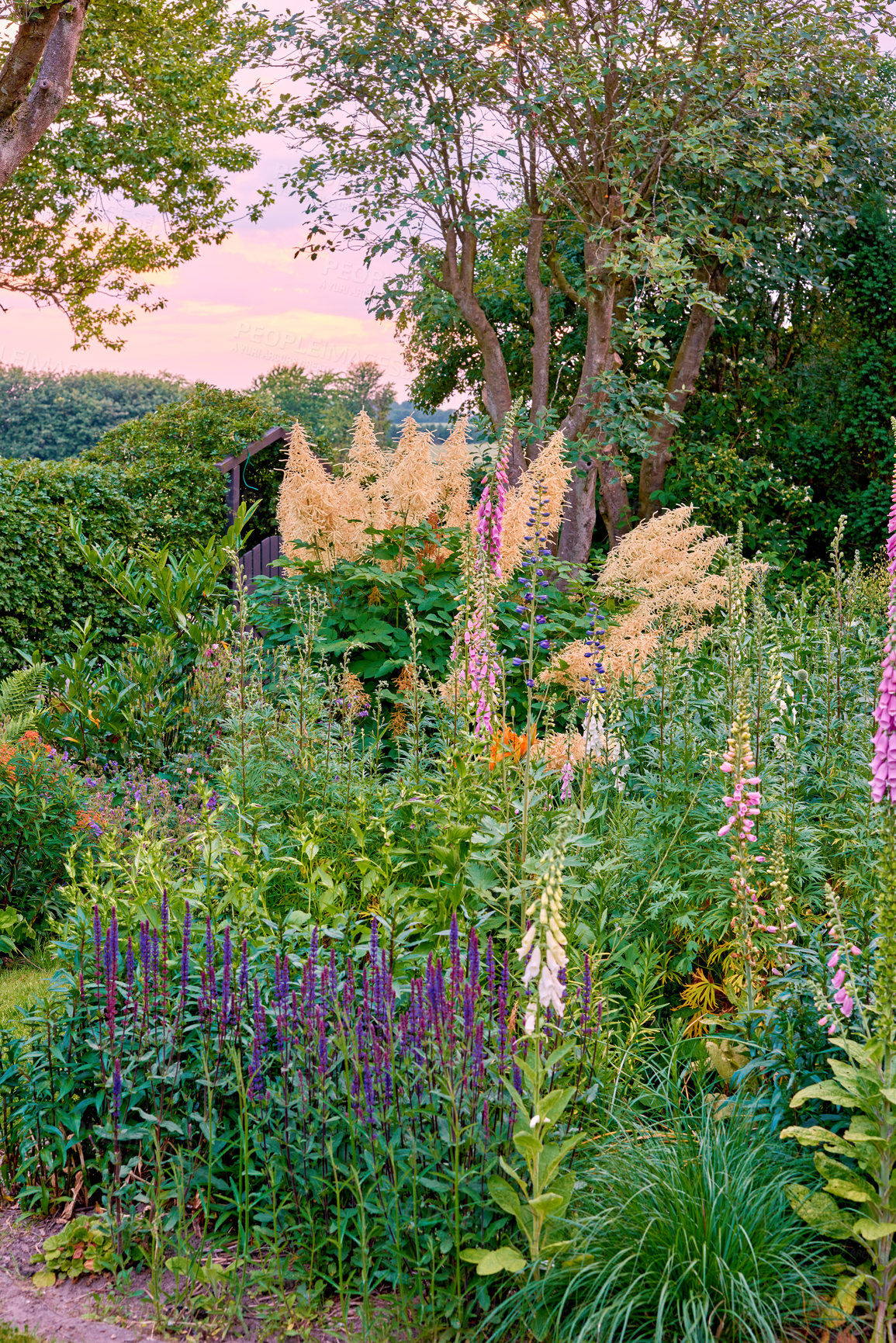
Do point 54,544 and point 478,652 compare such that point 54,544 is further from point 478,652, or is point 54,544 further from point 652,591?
point 478,652

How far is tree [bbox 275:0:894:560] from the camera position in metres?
10.0

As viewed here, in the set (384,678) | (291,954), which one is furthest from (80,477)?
(291,954)

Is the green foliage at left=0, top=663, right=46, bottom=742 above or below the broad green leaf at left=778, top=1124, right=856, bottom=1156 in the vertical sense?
above

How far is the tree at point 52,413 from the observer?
138 feet

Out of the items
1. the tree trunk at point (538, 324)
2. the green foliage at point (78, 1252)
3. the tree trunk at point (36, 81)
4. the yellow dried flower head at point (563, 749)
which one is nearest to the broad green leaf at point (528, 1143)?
the green foliage at point (78, 1252)

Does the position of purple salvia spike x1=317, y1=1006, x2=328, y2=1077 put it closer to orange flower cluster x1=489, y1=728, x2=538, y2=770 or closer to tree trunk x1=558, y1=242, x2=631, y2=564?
orange flower cluster x1=489, y1=728, x2=538, y2=770

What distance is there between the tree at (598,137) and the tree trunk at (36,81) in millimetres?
2427

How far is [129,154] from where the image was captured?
582 inches

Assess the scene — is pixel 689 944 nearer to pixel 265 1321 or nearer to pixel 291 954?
pixel 291 954

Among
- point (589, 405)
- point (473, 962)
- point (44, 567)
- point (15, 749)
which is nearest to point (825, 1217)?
point (473, 962)

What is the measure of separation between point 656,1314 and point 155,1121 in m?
1.23

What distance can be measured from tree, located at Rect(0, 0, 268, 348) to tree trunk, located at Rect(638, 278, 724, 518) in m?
5.61

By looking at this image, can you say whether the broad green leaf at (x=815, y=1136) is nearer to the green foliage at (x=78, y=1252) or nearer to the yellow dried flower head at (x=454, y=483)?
the green foliage at (x=78, y=1252)

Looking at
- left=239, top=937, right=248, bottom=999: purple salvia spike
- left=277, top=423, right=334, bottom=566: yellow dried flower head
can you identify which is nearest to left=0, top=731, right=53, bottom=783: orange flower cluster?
left=277, top=423, right=334, bottom=566: yellow dried flower head
